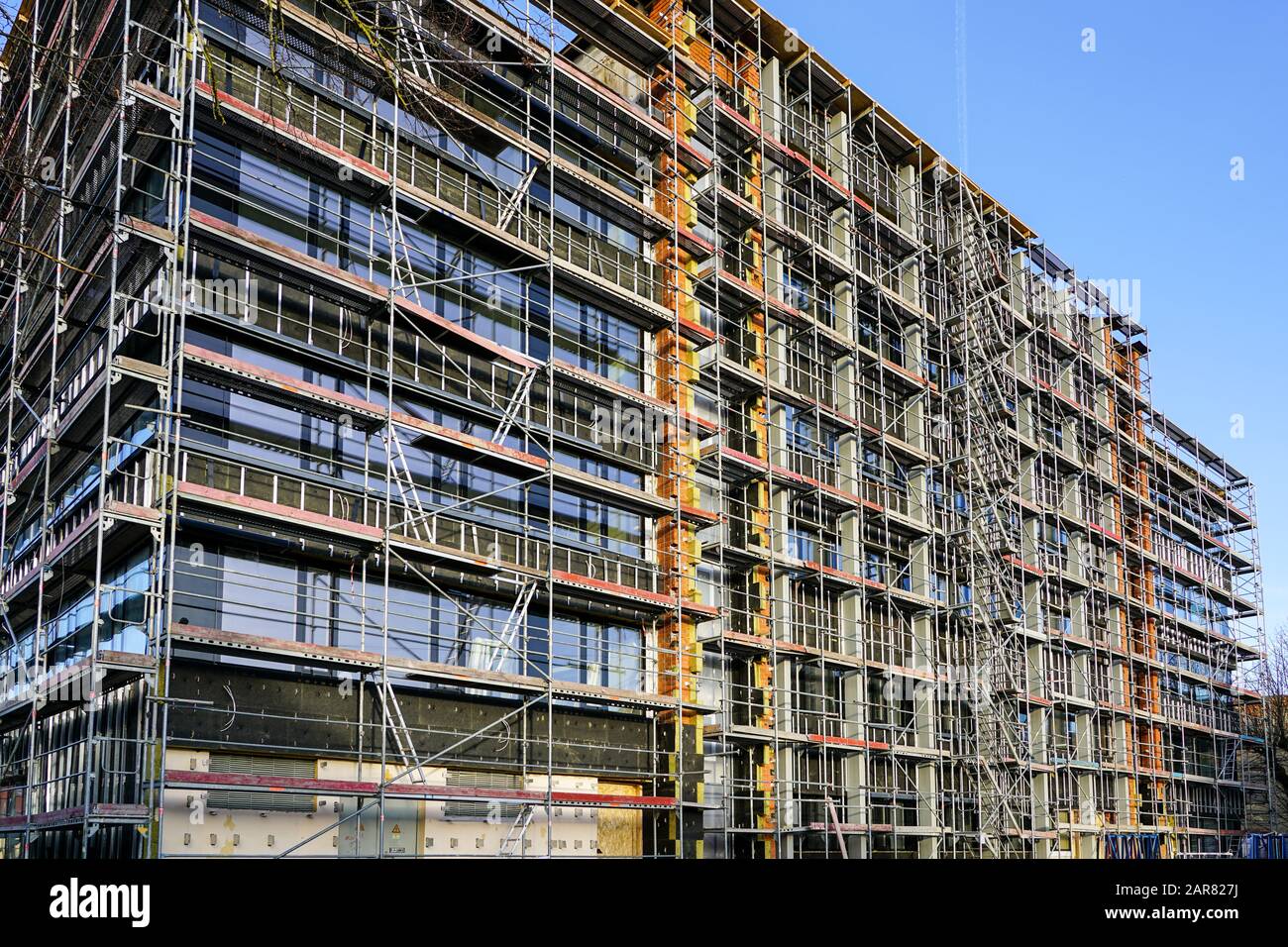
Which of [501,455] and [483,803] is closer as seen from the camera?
[483,803]

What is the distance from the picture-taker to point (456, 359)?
72.3ft

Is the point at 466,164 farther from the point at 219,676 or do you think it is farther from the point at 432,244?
the point at 219,676

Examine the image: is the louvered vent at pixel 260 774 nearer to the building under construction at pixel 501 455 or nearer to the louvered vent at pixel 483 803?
the building under construction at pixel 501 455

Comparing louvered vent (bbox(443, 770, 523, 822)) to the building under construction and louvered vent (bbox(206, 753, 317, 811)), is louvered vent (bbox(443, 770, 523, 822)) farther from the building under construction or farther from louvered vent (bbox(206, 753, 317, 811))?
louvered vent (bbox(206, 753, 317, 811))

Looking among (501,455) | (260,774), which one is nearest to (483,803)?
(260,774)

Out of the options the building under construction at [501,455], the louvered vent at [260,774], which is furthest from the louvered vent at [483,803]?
the louvered vent at [260,774]

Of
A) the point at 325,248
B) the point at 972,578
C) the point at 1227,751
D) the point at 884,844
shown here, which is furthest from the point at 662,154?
the point at 1227,751

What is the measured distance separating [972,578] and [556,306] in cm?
1511

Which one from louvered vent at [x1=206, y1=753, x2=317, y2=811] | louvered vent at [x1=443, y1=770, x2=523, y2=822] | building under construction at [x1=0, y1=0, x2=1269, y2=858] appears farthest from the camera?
louvered vent at [x1=443, y1=770, x2=523, y2=822]

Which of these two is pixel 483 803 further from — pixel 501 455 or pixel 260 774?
pixel 501 455

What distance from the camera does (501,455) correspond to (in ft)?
70.0

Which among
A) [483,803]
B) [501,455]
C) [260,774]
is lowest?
[483,803]

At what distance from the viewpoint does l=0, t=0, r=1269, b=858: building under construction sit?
1802 cm

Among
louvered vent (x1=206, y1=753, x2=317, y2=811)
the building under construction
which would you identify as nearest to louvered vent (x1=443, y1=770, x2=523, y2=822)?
the building under construction
